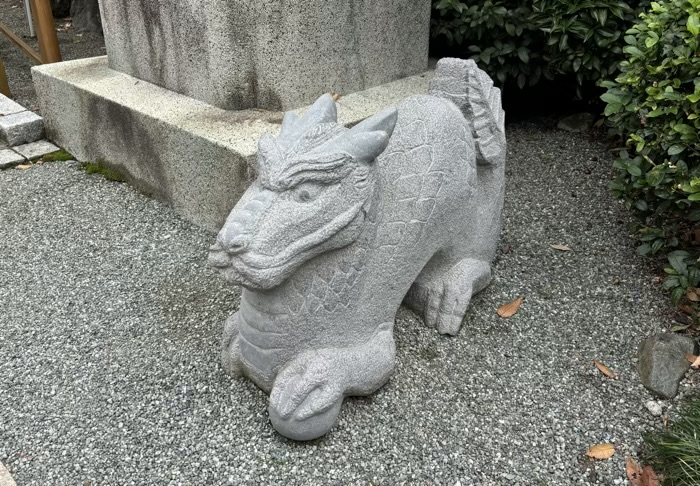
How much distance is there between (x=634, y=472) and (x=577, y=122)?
368 cm

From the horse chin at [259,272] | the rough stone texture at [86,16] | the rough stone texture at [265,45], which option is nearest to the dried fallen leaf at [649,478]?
the horse chin at [259,272]

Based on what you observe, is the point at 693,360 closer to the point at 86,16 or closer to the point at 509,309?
the point at 509,309

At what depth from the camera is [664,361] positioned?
2.89m

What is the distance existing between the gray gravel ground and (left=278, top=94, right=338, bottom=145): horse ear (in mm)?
1126

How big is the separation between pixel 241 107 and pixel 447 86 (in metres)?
1.60

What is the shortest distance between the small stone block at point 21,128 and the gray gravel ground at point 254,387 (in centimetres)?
124

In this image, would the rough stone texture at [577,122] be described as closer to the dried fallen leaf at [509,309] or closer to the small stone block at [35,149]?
the dried fallen leaf at [509,309]

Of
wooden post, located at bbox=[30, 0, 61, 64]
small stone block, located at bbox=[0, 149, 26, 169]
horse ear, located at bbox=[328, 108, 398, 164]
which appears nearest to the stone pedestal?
small stone block, located at bbox=[0, 149, 26, 169]

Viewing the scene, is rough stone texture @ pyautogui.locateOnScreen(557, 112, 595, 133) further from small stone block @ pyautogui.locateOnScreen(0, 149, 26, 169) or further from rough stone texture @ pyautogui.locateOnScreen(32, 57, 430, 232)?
small stone block @ pyautogui.locateOnScreen(0, 149, 26, 169)

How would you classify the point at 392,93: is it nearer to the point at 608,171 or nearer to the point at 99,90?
the point at 608,171

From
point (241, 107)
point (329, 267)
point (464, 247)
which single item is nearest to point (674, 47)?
point (464, 247)

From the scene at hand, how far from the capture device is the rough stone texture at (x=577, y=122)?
5402 mm

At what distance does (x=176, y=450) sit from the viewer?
2473 millimetres

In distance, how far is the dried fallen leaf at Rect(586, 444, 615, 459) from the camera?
8.14 ft
